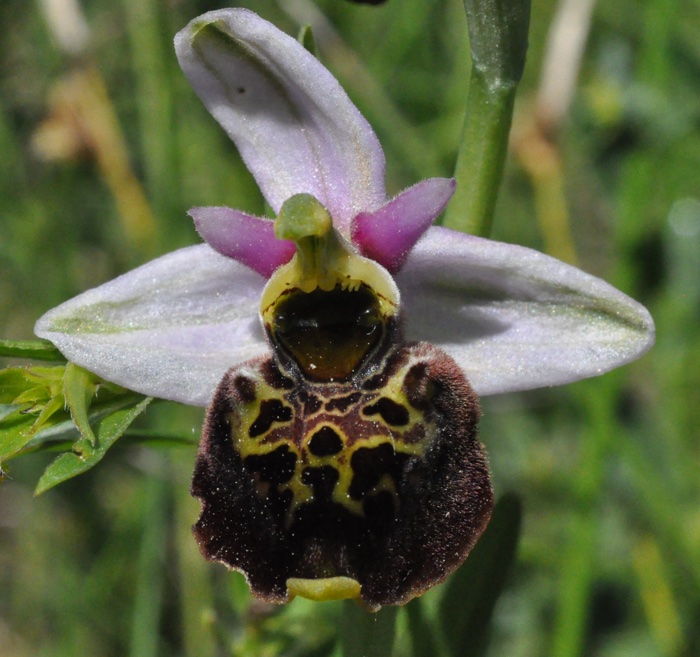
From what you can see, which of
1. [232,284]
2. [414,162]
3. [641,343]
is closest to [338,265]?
[232,284]

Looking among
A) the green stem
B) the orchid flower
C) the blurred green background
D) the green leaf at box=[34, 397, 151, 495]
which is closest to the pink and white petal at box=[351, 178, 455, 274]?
the orchid flower

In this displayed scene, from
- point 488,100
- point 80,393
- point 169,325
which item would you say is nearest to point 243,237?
point 169,325

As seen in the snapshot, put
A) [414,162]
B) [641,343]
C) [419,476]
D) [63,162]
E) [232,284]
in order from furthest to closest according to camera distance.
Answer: [63,162] → [414,162] → [232,284] → [641,343] → [419,476]

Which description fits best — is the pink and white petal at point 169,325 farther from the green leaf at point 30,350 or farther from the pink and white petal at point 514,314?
the pink and white petal at point 514,314

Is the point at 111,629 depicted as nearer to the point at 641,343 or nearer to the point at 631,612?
the point at 631,612

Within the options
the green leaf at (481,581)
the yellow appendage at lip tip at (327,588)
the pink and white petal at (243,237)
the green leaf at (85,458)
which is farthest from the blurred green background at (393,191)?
the yellow appendage at lip tip at (327,588)

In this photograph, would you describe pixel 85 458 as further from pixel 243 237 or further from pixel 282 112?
pixel 282 112
